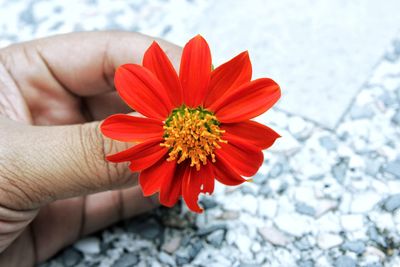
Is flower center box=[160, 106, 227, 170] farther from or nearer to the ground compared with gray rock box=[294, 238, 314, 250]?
farther from the ground

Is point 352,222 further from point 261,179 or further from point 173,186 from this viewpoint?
point 173,186

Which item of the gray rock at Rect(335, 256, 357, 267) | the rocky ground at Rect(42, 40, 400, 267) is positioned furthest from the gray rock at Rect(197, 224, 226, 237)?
the gray rock at Rect(335, 256, 357, 267)

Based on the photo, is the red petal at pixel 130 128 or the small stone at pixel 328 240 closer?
the red petal at pixel 130 128

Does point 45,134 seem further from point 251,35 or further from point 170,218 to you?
point 251,35

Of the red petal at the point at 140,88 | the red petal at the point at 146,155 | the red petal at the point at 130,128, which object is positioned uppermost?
the red petal at the point at 140,88

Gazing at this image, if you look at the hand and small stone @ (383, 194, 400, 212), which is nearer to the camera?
the hand

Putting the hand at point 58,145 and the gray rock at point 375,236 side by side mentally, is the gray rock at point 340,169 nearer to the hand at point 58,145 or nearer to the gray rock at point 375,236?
the gray rock at point 375,236

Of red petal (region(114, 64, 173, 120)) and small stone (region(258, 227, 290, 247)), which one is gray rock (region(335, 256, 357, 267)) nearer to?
small stone (region(258, 227, 290, 247))

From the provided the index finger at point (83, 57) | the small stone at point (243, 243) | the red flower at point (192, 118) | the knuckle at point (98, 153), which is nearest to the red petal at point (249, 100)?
the red flower at point (192, 118)
